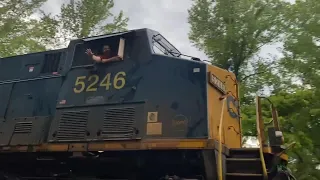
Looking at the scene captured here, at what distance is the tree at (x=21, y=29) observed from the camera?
18.4m

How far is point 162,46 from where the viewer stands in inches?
288

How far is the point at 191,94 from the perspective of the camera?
20.1 ft

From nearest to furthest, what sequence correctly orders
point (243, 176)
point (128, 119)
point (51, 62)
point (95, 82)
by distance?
point (243, 176) < point (128, 119) < point (95, 82) < point (51, 62)

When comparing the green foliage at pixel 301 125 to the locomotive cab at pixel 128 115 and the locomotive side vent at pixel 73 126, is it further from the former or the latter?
the locomotive side vent at pixel 73 126

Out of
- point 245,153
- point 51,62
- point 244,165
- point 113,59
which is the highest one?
point 51,62

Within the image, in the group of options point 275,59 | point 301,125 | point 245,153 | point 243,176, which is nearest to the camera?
point 243,176

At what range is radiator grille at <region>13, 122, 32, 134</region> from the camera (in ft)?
24.2

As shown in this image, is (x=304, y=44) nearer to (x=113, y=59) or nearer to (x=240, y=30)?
(x=240, y=30)

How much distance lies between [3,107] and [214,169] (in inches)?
195

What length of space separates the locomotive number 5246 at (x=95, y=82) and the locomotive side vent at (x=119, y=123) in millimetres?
496

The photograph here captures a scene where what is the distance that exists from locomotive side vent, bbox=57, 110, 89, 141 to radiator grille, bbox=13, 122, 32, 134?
84 centimetres

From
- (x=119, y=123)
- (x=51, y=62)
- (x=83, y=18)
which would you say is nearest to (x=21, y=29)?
(x=83, y=18)

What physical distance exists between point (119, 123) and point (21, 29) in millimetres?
14463

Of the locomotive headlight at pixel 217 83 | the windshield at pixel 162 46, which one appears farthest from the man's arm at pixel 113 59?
the locomotive headlight at pixel 217 83
